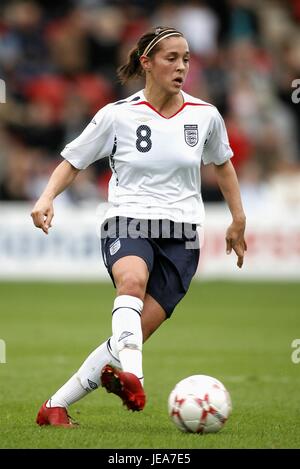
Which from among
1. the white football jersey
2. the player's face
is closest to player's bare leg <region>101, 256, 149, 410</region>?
the white football jersey

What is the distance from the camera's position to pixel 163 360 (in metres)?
10.9

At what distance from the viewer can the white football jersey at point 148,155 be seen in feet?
22.9

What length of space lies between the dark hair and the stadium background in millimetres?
2373

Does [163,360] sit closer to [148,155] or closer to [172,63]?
[148,155]

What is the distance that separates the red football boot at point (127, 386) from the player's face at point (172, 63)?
5.89ft

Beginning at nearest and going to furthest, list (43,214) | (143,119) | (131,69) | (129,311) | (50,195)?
(129,311)
(43,214)
(50,195)
(143,119)
(131,69)

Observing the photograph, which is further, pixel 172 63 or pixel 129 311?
pixel 172 63

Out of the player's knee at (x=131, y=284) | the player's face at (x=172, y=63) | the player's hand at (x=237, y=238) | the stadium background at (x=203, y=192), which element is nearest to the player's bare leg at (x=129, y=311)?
the player's knee at (x=131, y=284)

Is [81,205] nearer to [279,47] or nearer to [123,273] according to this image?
[279,47]

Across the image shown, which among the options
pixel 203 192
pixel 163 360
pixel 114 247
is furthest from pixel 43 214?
pixel 203 192

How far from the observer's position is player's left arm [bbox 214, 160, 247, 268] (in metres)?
7.33

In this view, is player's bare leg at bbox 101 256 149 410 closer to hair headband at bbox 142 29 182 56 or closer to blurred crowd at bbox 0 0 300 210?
hair headband at bbox 142 29 182 56

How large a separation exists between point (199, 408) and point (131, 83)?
13.5 m

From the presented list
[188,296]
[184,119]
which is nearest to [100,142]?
[184,119]
